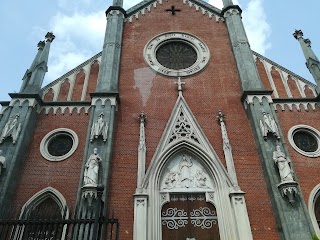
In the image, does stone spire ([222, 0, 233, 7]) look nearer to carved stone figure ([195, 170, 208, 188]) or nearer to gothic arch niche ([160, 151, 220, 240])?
gothic arch niche ([160, 151, 220, 240])

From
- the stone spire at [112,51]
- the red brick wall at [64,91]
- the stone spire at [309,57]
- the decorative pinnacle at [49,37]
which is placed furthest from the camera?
the decorative pinnacle at [49,37]

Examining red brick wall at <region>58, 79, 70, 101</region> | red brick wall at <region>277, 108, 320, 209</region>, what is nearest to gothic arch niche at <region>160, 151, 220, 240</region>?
red brick wall at <region>277, 108, 320, 209</region>

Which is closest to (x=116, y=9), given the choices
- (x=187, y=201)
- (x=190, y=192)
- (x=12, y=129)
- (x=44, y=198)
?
(x=12, y=129)

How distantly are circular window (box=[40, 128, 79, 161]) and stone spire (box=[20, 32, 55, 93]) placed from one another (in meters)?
2.26

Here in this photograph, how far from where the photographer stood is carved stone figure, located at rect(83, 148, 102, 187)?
1119 cm

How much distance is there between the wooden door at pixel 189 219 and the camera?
37.3 feet

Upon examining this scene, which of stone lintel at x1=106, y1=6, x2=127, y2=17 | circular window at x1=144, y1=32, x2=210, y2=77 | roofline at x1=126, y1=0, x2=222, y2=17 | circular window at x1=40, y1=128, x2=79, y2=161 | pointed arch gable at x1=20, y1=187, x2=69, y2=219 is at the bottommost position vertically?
pointed arch gable at x1=20, y1=187, x2=69, y2=219

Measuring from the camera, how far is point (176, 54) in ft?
56.4

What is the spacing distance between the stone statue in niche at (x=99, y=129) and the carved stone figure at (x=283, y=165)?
636 centimetres

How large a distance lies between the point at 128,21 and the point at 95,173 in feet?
33.8

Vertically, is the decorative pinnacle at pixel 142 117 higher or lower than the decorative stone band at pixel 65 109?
lower

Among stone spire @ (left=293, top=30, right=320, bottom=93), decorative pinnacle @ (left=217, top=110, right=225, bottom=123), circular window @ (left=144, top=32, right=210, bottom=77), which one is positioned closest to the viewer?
decorative pinnacle @ (left=217, top=110, right=225, bottom=123)

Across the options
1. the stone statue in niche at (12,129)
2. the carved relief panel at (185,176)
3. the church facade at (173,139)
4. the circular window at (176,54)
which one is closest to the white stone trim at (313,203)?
the church facade at (173,139)

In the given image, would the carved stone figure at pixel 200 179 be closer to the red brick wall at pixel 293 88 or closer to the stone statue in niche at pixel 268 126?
the stone statue in niche at pixel 268 126
